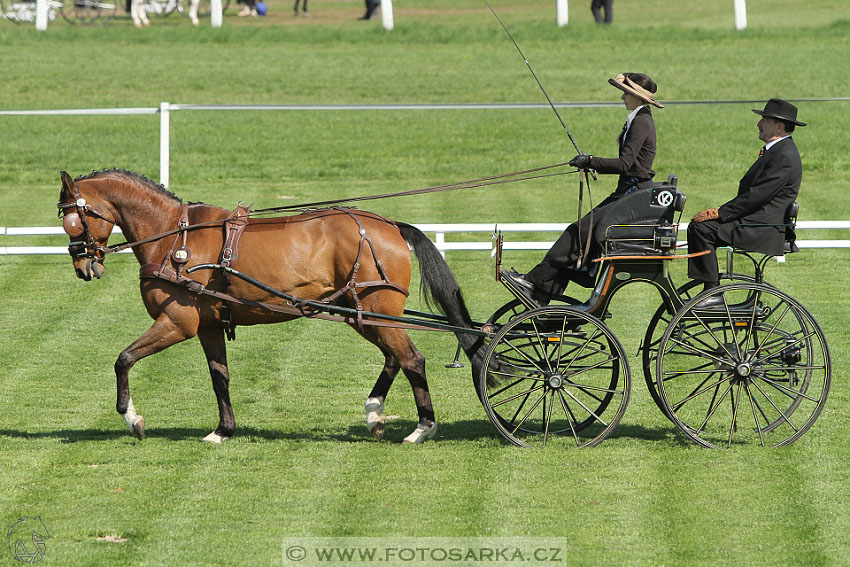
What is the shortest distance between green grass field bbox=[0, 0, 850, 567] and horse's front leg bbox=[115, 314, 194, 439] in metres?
0.29

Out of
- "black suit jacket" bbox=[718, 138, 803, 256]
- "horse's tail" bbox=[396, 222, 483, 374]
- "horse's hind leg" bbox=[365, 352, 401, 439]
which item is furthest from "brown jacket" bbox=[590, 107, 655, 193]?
"horse's hind leg" bbox=[365, 352, 401, 439]

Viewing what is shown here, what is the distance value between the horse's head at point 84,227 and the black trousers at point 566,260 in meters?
2.89

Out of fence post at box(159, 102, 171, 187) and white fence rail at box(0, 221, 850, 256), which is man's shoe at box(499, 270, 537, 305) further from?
fence post at box(159, 102, 171, 187)

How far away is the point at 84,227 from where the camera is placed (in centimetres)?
802

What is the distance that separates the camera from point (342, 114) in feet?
82.2

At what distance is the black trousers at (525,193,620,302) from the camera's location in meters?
7.90

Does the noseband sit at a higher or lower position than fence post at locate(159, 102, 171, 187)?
lower

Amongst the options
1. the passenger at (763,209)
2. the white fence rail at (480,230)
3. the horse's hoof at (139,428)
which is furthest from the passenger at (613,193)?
the white fence rail at (480,230)

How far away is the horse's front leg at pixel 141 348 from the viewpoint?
26.1 feet

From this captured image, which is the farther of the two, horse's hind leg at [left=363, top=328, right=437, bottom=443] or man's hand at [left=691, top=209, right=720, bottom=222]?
horse's hind leg at [left=363, top=328, right=437, bottom=443]

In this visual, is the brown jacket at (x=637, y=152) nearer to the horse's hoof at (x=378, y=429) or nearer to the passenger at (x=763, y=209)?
the passenger at (x=763, y=209)

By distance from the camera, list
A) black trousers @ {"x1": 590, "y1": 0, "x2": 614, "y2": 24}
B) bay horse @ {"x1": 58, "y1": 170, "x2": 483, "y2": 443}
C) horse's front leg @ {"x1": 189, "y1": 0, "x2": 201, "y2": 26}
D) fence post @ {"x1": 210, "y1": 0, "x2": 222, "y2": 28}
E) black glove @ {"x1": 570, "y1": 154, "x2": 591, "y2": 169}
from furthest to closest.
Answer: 1. horse's front leg @ {"x1": 189, "y1": 0, "x2": 201, "y2": 26}
2. black trousers @ {"x1": 590, "y1": 0, "x2": 614, "y2": 24}
3. fence post @ {"x1": 210, "y1": 0, "x2": 222, "y2": 28}
4. bay horse @ {"x1": 58, "y1": 170, "x2": 483, "y2": 443}
5. black glove @ {"x1": 570, "y1": 154, "x2": 591, "y2": 169}

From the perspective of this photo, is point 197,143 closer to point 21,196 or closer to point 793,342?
point 21,196

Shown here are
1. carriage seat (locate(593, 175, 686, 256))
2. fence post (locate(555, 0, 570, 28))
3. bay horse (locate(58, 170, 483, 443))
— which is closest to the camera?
carriage seat (locate(593, 175, 686, 256))
